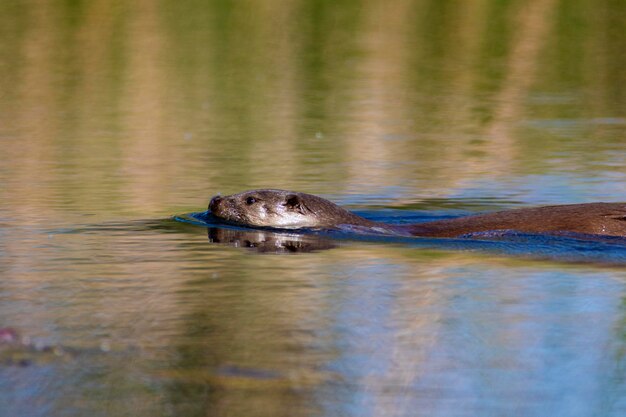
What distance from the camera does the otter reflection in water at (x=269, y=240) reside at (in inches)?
353

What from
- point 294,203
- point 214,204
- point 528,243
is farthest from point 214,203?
point 528,243

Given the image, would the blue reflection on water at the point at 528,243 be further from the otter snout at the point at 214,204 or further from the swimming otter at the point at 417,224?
the otter snout at the point at 214,204

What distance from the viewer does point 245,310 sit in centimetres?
661

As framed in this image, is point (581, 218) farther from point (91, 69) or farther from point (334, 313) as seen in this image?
point (91, 69)

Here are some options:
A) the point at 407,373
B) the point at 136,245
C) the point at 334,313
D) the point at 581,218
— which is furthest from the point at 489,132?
the point at 407,373

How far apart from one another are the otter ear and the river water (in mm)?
476

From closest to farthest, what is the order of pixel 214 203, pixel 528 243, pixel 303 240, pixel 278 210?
pixel 528 243
pixel 303 240
pixel 214 203
pixel 278 210

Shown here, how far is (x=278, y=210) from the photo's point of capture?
10273 millimetres

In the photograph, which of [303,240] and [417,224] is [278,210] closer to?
[303,240]

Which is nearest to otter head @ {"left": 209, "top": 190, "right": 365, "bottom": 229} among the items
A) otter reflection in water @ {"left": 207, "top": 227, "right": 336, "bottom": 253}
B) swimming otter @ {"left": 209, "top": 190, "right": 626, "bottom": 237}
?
swimming otter @ {"left": 209, "top": 190, "right": 626, "bottom": 237}

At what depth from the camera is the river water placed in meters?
5.34

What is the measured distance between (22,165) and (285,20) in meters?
17.4

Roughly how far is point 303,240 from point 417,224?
0.88 meters

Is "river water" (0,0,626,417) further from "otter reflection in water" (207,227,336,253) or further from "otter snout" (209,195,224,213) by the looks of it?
"otter snout" (209,195,224,213)
